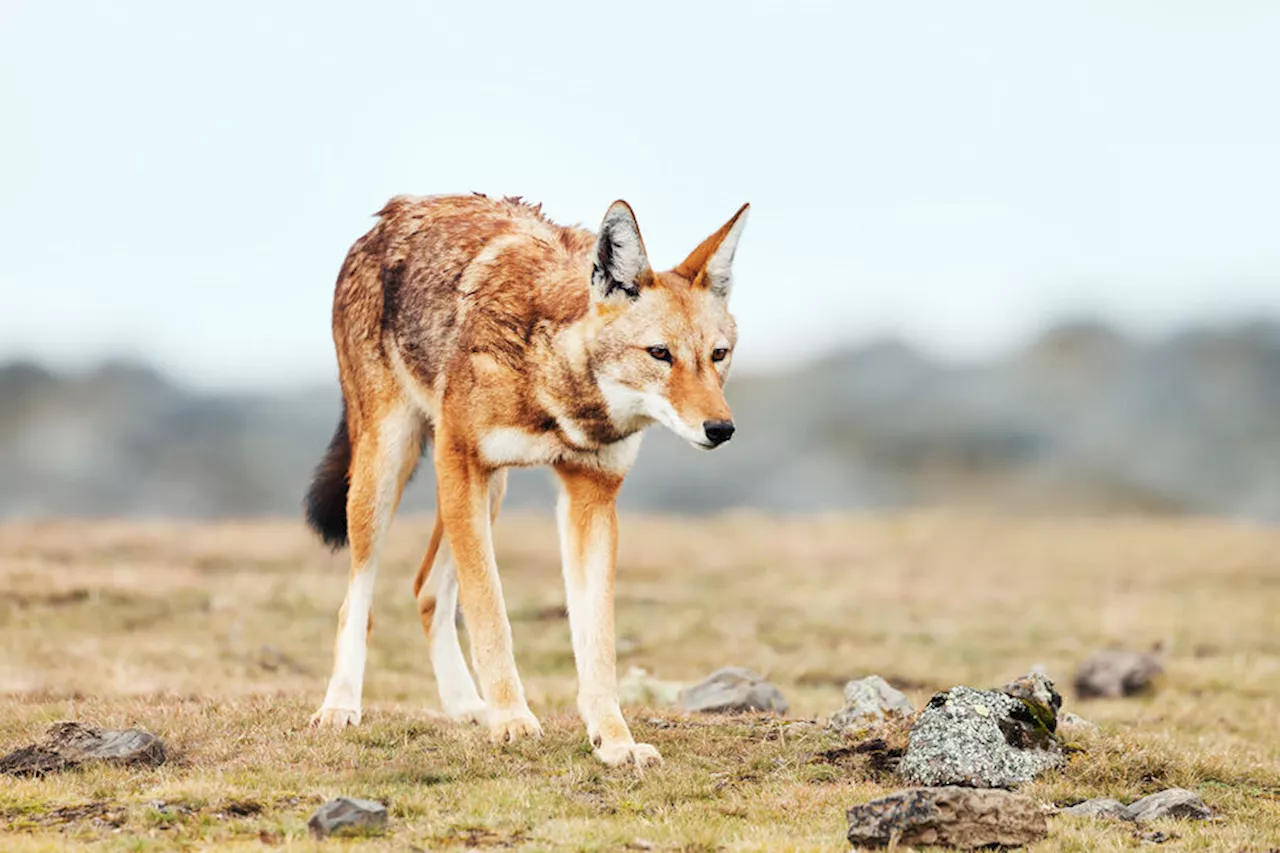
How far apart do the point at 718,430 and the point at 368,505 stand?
4.48m

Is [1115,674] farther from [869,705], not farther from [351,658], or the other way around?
[351,658]

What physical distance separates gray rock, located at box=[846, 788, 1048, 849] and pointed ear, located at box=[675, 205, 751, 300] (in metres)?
3.98

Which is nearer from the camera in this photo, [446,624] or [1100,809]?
[1100,809]

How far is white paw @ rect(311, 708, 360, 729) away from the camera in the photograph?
12.5 m

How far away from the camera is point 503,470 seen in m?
12.9

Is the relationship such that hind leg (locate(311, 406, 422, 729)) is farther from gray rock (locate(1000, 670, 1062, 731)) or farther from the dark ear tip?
gray rock (locate(1000, 670, 1062, 731))

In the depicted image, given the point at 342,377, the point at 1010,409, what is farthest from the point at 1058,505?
the point at 342,377

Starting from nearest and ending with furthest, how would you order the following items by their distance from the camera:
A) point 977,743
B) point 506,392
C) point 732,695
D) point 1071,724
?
point 977,743 → point 506,392 → point 1071,724 → point 732,695

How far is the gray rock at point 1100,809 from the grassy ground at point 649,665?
29 centimetres

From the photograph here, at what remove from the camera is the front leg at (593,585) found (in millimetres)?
11305

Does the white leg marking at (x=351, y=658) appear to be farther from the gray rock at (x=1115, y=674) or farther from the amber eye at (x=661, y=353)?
the gray rock at (x=1115, y=674)

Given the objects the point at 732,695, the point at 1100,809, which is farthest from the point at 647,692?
the point at 1100,809

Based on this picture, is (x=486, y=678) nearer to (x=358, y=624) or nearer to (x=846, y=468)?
(x=358, y=624)

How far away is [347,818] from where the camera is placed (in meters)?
9.00
